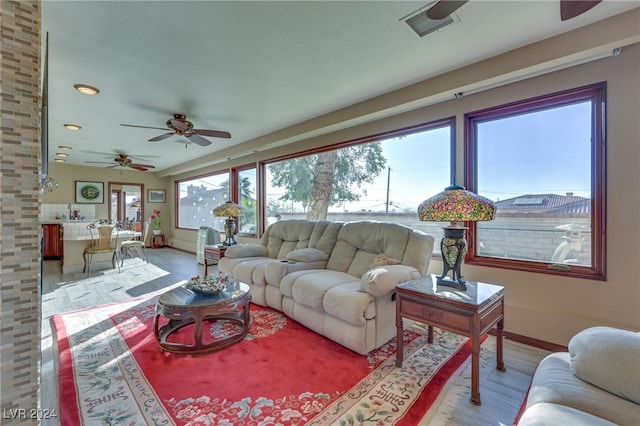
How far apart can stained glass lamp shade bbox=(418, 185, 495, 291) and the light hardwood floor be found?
680mm

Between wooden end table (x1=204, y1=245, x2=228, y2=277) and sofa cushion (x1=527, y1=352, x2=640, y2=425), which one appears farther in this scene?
wooden end table (x1=204, y1=245, x2=228, y2=277)

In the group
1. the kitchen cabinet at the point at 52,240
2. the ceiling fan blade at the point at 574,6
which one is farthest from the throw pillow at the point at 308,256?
the kitchen cabinet at the point at 52,240

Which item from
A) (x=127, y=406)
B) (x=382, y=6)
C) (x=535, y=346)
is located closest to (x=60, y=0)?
(x=382, y=6)

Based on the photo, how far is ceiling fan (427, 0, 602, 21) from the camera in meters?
1.27

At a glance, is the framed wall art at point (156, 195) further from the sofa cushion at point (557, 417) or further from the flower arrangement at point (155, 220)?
the sofa cushion at point (557, 417)

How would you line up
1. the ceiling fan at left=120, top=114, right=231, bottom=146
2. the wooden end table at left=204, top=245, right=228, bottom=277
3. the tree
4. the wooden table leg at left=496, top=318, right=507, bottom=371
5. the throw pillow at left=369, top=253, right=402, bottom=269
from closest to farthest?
1. the wooden table leg at left=496, top=318, right=507, bottom=371
2. the throw pillow at left=369, top=253, right=402, bottom=269
3. the ceiling fan at left=120, top=114, right=231, bottom=146
4. the tree
5. the wooden end table at left=204, top=245, right=228, bottom=277

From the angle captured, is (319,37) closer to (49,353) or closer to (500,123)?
(500,123)

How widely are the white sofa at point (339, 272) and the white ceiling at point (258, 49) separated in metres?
1.61

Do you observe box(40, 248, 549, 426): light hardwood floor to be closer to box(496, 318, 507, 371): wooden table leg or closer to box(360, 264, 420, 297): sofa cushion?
box(496, 318, 507, 371): wooden table leg

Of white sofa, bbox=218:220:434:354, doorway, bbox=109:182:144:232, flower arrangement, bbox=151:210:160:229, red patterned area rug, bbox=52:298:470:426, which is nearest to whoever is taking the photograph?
red patterned area rug, bbox=52:298:470:426

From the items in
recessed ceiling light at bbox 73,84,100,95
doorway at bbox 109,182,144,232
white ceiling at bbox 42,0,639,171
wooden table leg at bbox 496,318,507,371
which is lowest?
wooden table leg at bbox 496,318,507,371

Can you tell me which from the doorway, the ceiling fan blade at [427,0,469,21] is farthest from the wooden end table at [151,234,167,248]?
the ceiling fan blade at [427,0,469,21]

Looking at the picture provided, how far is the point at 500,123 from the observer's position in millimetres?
2787

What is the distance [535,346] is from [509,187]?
1.47m
